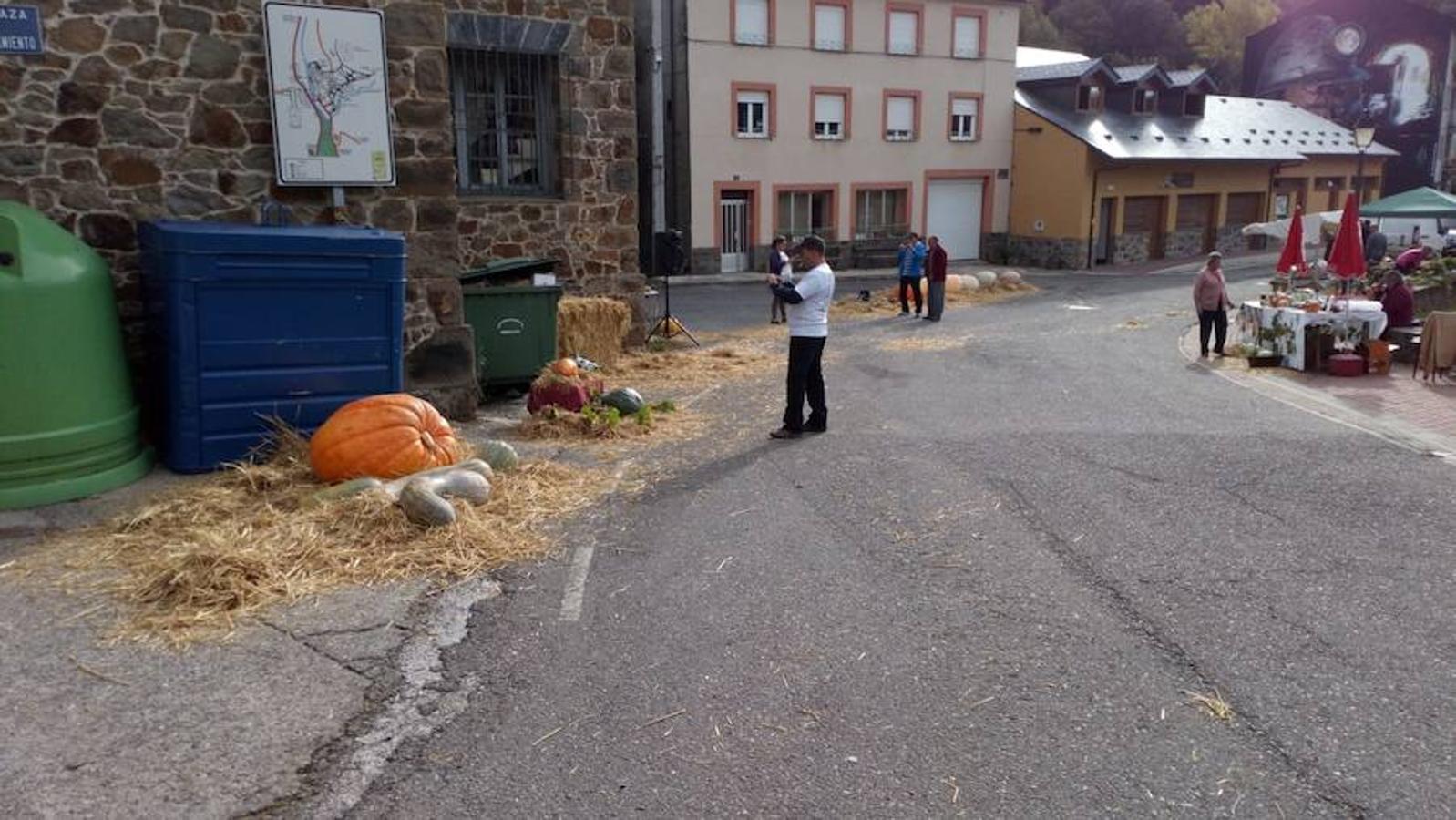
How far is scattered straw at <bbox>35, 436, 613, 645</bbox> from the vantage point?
4965 millimetres

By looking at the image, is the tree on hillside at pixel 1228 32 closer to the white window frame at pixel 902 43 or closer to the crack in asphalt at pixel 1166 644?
the white window frame at pixel 902 43

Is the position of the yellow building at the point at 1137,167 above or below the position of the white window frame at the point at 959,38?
below

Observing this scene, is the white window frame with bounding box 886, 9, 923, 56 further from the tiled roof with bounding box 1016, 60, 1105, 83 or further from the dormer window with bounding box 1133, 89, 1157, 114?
the dormer window with bounding box 1133, 89, 1157, 114

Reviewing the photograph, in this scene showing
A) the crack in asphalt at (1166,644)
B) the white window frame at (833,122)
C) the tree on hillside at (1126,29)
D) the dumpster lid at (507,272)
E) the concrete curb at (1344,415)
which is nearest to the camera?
the crack in asphalt at (1166,644)

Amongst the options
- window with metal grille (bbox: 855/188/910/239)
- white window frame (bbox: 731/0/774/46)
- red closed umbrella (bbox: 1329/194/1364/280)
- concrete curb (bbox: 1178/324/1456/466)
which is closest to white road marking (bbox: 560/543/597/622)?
concrete curb (bbox: 1178/324/1456/466)

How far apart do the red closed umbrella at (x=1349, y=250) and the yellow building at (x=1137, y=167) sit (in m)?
18.8

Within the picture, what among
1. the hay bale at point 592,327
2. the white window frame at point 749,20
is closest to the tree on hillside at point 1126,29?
the white window frame at point 749,20

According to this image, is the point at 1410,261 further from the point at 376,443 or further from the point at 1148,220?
the point at 376,443

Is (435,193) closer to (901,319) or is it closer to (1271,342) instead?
(1271,342)

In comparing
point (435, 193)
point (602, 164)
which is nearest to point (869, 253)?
point (602, 164)

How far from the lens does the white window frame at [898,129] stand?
3249cm

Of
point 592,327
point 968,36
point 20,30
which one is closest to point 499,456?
point 20,30

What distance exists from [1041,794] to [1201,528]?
3419 millimetres

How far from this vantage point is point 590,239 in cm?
1454
